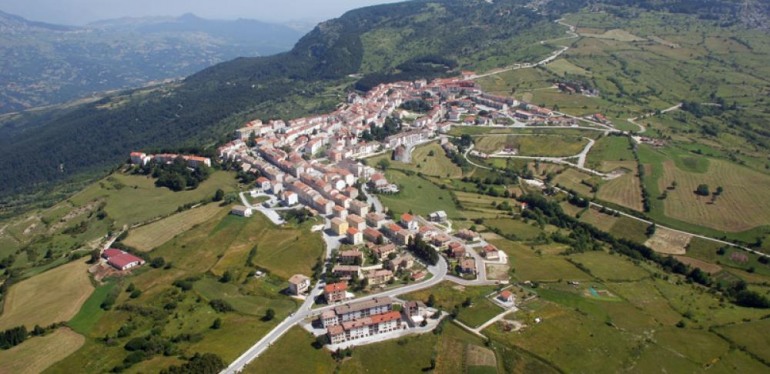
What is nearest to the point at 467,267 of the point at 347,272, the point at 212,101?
the point at 347,272

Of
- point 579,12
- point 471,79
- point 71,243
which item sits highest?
point 579,12

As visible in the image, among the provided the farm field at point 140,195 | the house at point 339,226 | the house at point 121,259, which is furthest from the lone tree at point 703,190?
the house at point 121,259

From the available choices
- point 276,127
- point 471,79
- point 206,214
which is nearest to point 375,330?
point 206,214

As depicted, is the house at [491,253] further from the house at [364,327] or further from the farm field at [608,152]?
the farm field at [608,152]

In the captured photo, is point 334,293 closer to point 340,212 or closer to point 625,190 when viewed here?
point 340,212

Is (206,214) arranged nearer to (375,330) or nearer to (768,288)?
(375,330)

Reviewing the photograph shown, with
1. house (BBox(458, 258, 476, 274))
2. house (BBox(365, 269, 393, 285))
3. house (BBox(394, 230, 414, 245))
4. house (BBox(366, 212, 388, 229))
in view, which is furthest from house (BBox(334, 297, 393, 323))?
house (BBox(366, 212, 388, 229))
